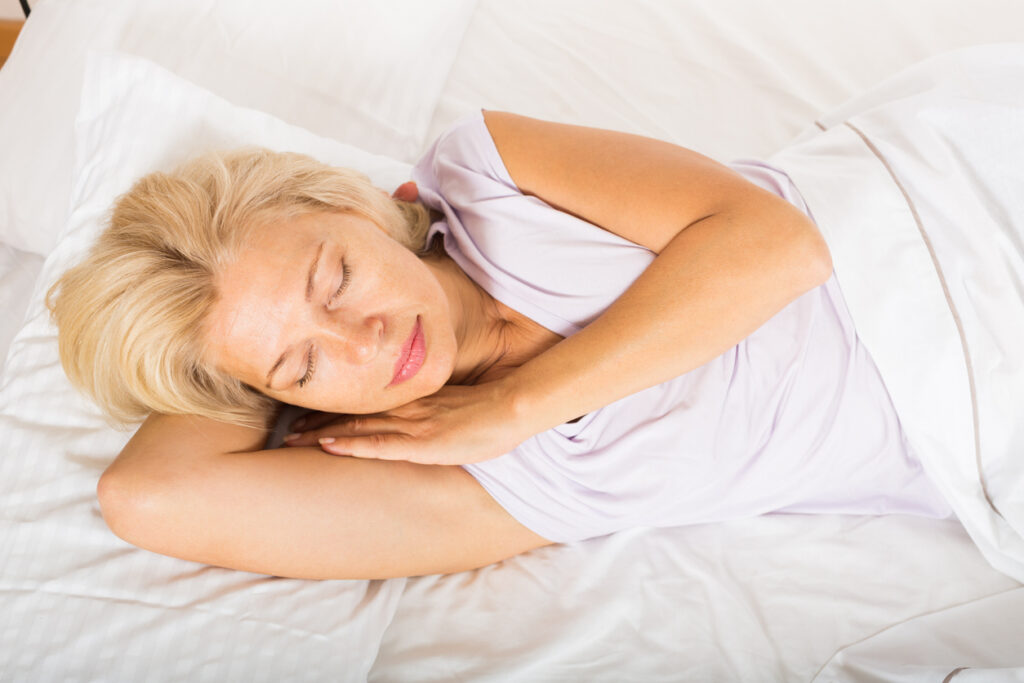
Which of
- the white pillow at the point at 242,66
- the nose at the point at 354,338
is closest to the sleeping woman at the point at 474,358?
the nose at the point at 354,338

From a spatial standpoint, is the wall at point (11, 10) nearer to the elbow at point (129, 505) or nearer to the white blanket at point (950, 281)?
the elbow at point (129, 505)

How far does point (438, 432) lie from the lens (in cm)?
129

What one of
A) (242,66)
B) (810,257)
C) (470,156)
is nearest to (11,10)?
(242,66)

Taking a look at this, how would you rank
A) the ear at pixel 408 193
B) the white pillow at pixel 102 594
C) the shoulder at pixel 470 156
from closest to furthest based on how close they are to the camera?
the white pillow at pixel 102 594 → the shoulder at pixel 470 156 → the ear at pixel 408 193

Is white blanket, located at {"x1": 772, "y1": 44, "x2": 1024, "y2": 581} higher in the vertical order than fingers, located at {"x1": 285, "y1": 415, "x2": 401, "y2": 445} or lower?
higher

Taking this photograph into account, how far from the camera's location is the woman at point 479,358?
1.18 m

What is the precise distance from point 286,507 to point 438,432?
0.27m

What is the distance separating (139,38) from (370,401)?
4.14 feet

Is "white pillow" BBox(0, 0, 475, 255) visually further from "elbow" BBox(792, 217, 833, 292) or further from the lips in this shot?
"elbow" BBox(792, 217, 833, 292)

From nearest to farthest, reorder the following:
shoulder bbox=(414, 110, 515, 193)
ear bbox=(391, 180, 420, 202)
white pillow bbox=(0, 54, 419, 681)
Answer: white pillow bbox=(0, 54, 419, 681)
shoulder bbox=(414, 110, 515, 193)
ear bbox=(391, 180, 420, 202)

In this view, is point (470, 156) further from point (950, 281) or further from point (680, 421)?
point (950, 281)

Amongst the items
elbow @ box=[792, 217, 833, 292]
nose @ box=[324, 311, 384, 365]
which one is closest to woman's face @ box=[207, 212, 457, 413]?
nose @ box=[324, 311, 384, 365]

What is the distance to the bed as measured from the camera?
1.18 metres

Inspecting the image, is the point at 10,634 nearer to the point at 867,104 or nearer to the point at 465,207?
the point at 465,207
